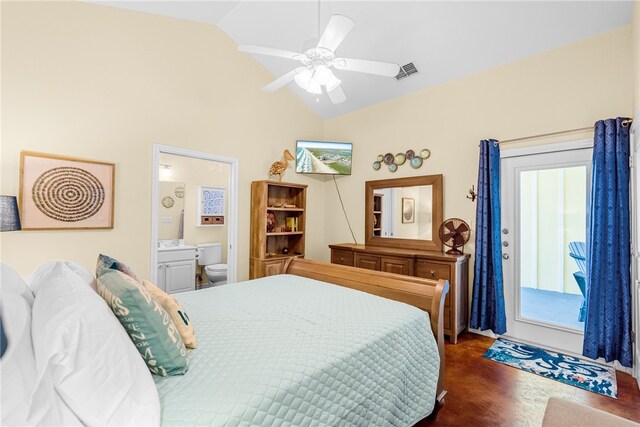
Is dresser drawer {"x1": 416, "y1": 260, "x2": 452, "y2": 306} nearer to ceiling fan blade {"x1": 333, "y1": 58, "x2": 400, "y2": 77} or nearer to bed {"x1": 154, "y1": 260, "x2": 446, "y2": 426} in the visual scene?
bed {"x1": 154, "y1": 260, "x2": 446, "y2": 426}

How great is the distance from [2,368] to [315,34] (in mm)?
3561

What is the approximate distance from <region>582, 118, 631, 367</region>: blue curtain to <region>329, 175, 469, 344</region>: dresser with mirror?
1024mm

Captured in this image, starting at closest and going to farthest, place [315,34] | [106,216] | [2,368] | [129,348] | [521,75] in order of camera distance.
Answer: [2,368] → [129,348] → [106,216] → [521,75] → [315,34]

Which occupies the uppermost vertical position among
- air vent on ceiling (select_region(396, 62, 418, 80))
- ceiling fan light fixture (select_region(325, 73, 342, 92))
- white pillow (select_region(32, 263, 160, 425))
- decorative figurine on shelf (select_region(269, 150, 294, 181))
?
air vent on ceiling (select_region(396, 62, 418, 80))

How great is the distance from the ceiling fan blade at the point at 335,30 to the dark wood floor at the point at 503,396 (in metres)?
2.45

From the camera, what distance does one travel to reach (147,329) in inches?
43.2

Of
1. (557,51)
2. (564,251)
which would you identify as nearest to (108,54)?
(557,51)

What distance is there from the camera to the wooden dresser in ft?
9.90

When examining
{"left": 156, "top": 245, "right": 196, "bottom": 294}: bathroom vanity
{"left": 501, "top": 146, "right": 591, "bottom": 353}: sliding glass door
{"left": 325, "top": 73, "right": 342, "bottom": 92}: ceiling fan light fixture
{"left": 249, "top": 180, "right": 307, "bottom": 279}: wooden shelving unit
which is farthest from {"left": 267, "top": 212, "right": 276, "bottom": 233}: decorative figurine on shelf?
{"left": 501, "top": 146, "right": 591, "bottom": 353}: sliding glass door

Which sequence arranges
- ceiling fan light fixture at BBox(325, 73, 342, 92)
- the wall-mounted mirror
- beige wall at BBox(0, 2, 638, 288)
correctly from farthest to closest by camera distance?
1. the wall-mounted mirror
2. beige wall at BBox(0, 2, 638, 288)
3. ceiling fan light fixture at BBox(325, 73, 342, 92)

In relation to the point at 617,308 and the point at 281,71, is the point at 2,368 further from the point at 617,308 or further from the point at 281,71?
the point at 281,71

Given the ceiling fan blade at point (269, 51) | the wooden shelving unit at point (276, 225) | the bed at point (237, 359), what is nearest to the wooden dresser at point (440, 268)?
the wooden shelving unit at point (276, 225)

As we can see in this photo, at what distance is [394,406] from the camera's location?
1.46 meters

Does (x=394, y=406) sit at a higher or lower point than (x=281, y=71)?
lower
